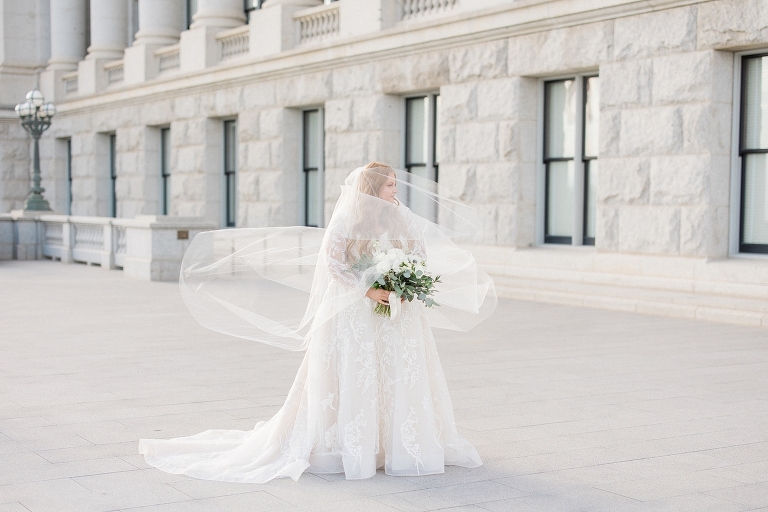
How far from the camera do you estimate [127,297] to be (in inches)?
659

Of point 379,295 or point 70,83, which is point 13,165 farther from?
point 379,295

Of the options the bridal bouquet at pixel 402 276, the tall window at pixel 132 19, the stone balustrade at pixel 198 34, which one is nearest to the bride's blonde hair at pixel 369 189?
the bridal bouquet at pixel 402 276

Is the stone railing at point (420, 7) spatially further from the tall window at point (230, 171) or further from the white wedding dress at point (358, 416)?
the white wedding dress at point (358, 416)

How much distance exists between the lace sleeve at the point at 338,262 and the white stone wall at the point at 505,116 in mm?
8691

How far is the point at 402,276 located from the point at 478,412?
2.08 m

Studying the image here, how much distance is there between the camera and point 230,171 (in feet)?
84.0

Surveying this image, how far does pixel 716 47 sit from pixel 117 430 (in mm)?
9680

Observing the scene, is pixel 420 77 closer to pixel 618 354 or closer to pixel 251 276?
pixel 618 354

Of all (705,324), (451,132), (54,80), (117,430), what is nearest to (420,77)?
(451,132)

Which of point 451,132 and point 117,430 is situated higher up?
point 451,132

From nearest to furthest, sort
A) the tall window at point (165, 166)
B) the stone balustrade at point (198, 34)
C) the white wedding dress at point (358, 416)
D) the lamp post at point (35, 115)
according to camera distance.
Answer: the white wedding dress at point (358, 416) < the stone balustrade at point (198, 34) < the lamp post at point (35, 115) < the tall window at point (165, 166)

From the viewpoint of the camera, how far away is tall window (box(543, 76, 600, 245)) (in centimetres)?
1628

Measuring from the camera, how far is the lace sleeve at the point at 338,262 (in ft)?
20.8

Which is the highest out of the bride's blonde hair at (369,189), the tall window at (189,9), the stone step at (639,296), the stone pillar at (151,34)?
the tall window at (189,9)
